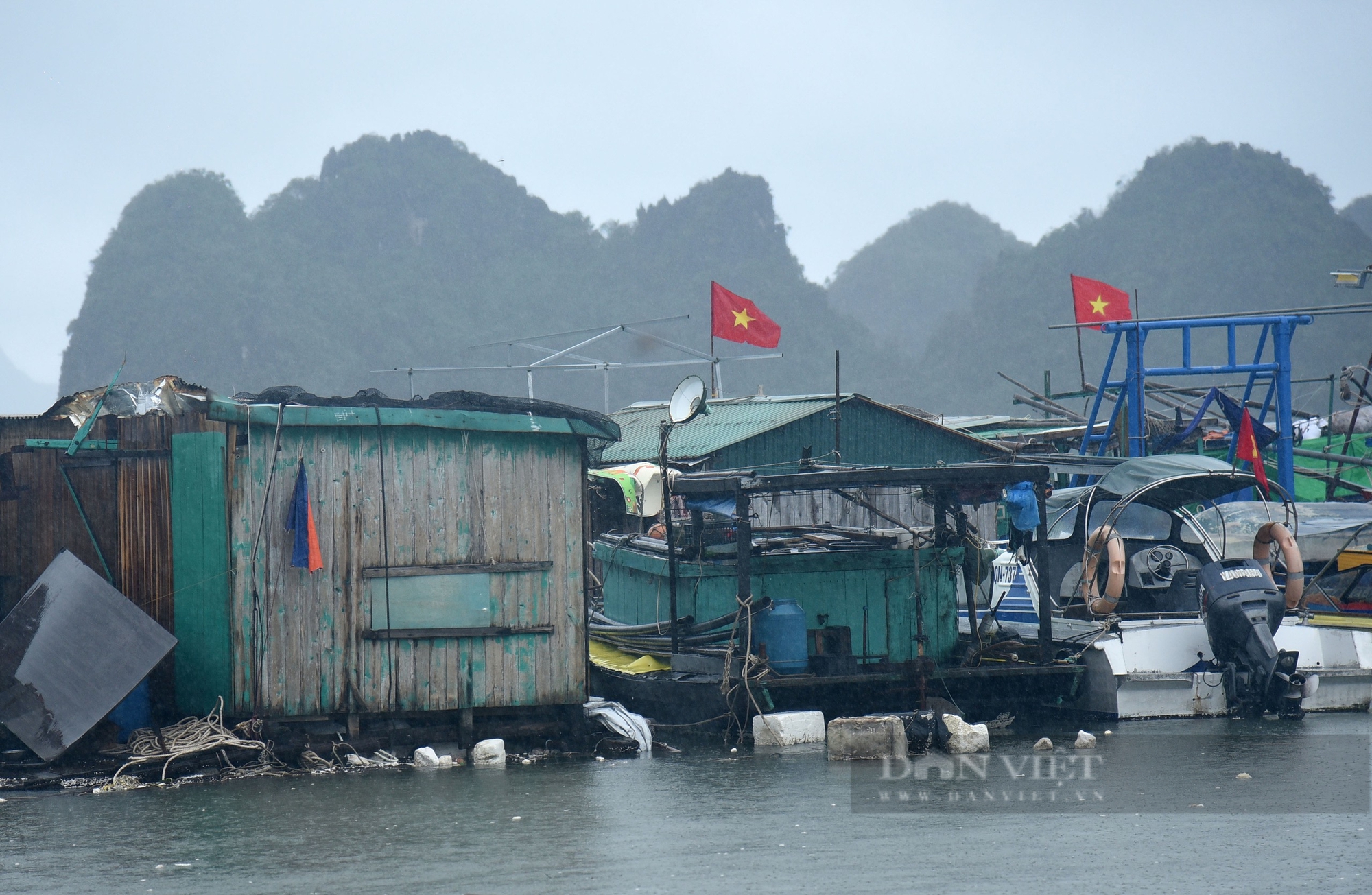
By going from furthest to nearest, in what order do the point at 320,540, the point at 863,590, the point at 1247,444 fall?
the point at 1247,444 → the point at 863,590 → the point at 320,540

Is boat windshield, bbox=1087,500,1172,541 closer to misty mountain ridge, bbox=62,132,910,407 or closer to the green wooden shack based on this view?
the green wooden shack

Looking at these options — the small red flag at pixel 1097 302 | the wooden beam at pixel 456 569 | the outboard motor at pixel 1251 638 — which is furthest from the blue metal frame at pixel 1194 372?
the wooden beam at pixel 456 569

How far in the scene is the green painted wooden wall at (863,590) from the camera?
548 inches

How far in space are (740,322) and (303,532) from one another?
1514 centimetres

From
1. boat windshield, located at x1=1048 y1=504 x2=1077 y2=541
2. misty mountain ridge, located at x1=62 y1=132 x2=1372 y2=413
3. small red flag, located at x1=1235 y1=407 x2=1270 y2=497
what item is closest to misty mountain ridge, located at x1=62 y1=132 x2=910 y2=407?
misty mountain ridge, located at x1=62 y1=132 x2=1372 y2=413

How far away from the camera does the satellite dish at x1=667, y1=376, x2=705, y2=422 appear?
1590 cm

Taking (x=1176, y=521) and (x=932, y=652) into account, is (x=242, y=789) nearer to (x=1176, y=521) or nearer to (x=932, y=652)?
(x=932, y=652)

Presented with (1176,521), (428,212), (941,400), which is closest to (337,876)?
(1176,521)

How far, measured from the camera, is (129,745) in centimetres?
1088

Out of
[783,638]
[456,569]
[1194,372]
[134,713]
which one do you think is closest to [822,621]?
[783,638]

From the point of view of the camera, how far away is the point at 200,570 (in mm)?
11141

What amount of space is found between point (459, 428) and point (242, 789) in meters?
3.55

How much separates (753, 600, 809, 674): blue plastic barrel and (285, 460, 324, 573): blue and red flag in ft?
14.7

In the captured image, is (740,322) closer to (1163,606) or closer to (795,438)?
(795,438)
